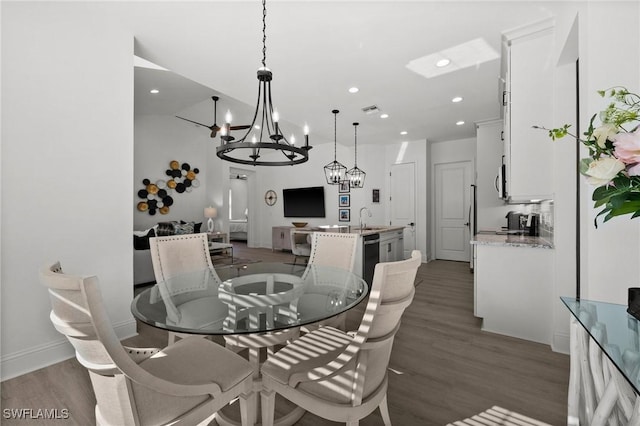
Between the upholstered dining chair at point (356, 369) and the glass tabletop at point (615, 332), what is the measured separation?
575 mm

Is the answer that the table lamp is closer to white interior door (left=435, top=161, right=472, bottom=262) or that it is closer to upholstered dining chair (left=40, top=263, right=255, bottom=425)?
white interior door (left=435, top=161, right=472, bottom=262)

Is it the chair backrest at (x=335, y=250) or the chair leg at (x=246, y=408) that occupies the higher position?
the chair backrest at (x=335, y=250)

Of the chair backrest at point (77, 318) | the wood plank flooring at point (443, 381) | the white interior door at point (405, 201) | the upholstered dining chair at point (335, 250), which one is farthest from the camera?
the white interior door at point (405, 201)

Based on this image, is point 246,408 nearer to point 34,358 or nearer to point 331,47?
point 34,358

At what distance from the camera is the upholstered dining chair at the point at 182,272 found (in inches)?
54.4

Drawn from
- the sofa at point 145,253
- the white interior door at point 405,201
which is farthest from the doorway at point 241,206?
the white interior door at point 405,201

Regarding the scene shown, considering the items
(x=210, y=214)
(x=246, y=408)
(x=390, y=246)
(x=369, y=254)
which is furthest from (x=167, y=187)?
(x=246, y=408)

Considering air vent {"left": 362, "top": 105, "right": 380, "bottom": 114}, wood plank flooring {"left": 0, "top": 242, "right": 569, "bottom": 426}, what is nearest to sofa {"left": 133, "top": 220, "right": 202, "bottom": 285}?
wood plank flooring {"left": 0, "top": 242, "right": 569, "bottom": 426}

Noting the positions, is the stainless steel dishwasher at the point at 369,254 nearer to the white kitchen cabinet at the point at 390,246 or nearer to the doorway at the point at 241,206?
the white kitchen cabinet at the point at 390,246

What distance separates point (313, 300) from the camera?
1.57 meters

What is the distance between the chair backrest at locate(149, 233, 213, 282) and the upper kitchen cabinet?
2.83 metres

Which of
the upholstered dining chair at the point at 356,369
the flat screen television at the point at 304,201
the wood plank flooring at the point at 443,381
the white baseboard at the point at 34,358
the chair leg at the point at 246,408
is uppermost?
the flat screen television at the point at 304,201

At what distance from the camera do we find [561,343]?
2230mm

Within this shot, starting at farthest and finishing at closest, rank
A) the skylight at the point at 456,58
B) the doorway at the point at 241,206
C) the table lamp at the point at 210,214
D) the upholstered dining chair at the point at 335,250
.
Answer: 1. the doorway at the point at 241,206
2. the table lamp at the point at 210,214
3. the skylight at the point at 456,58
4. the upholstered dining chair at the point at 335,250
